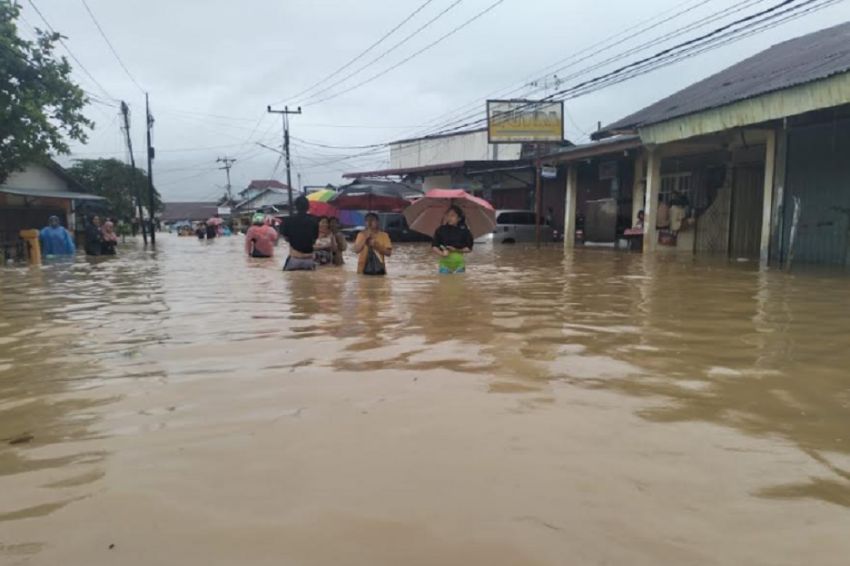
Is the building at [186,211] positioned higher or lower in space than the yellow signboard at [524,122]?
lower

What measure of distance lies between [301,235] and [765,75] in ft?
34.4

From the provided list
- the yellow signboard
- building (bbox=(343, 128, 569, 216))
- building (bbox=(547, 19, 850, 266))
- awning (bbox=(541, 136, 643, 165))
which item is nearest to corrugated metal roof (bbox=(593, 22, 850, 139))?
building (bbox=(547, 19, 850, 266))

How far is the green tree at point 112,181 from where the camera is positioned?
5381 cm

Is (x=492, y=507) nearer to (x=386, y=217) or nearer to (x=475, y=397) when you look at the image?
(x=475, y=397)

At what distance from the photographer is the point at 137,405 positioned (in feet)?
12.5

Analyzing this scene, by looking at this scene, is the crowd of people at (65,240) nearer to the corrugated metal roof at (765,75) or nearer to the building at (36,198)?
the building at (36,198)

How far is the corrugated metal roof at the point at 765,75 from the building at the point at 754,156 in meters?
0.05

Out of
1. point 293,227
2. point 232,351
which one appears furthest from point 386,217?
point 232,351

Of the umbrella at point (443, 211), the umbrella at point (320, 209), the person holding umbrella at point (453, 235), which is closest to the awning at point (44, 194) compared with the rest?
the umbrella at point (320, 209)

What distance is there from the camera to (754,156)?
58.0ft

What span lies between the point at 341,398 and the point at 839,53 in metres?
12.5

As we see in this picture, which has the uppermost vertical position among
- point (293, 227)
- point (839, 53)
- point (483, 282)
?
point (839, 53)

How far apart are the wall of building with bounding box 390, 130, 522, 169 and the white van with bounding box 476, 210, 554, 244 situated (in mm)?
12206

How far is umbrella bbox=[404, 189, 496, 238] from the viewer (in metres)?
11.2
